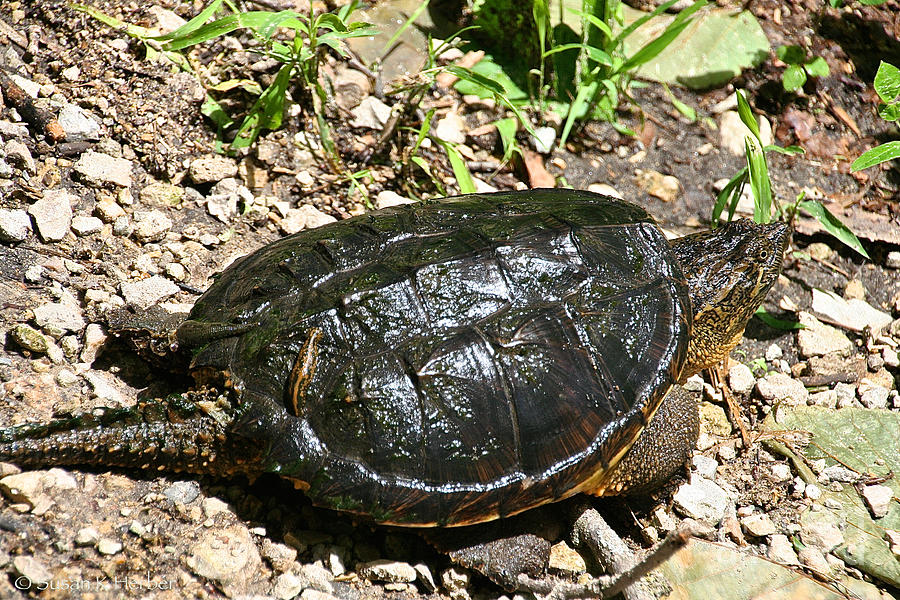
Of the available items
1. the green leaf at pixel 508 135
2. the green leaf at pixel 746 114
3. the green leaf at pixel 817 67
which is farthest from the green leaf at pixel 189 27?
the green leaf at pixel 817 67

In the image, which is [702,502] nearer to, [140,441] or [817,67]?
[140,441]

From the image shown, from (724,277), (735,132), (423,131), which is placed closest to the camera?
(724,277)

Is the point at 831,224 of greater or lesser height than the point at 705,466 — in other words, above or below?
above

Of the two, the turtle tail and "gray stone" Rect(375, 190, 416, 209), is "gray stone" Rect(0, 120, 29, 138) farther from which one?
"gray stone" Rect(375, 190, 416, 209)

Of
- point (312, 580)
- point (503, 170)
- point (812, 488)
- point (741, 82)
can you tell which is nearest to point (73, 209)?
point (312, 580)

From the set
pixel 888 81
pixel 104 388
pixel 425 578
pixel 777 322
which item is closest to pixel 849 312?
pixel 777 322
